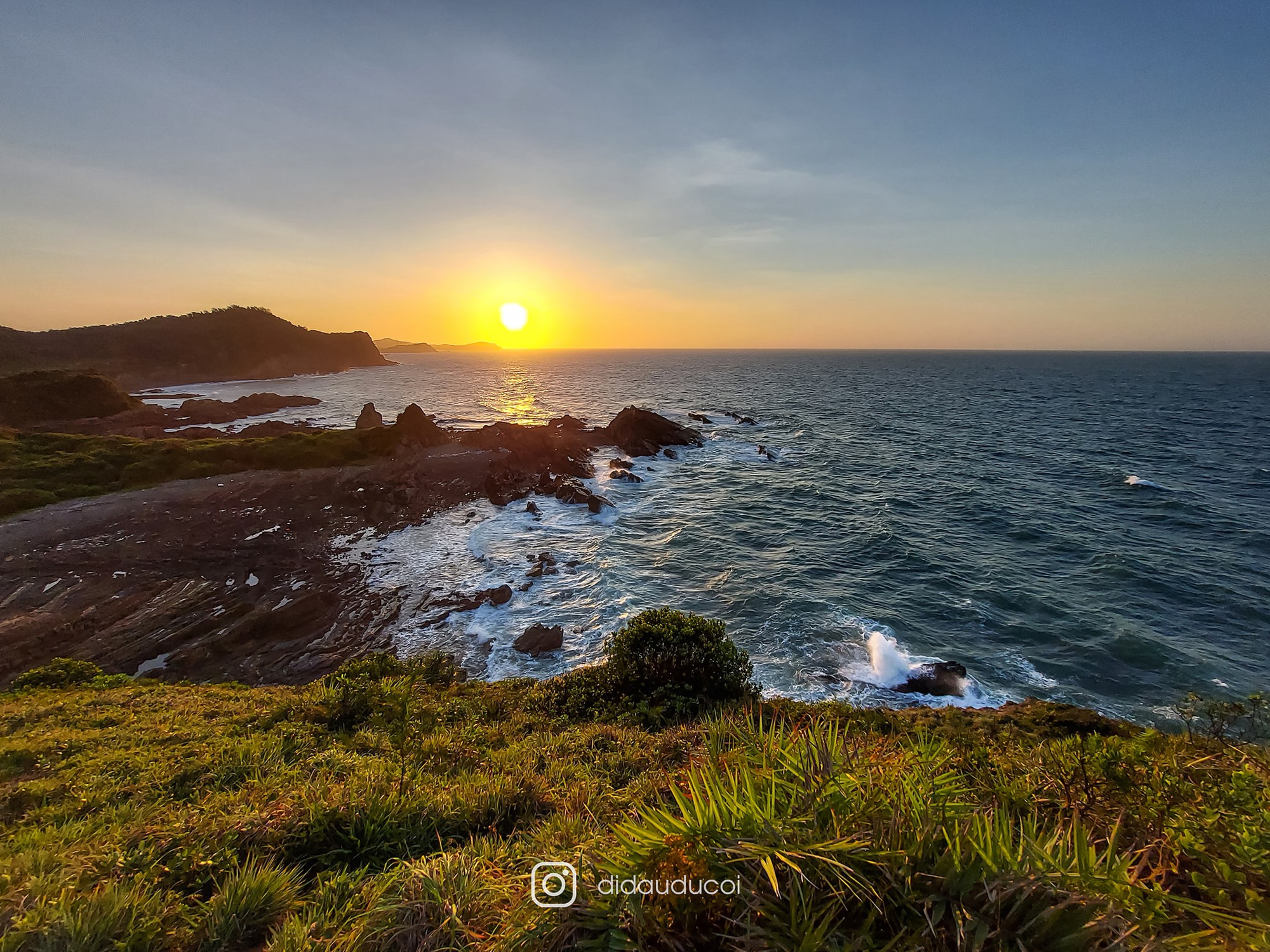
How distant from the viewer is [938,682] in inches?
602

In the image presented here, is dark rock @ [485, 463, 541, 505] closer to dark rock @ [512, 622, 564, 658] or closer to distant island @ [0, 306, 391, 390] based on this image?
dark rock @ [512, 622, 564, 658]

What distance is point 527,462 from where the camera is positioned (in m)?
39.2

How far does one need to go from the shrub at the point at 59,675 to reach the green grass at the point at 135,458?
22.3 metres

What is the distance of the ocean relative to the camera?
16.6 m

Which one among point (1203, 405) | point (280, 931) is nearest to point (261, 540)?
point (280, 931)

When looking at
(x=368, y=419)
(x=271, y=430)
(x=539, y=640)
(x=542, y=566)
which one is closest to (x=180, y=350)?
(x=271, y=430)

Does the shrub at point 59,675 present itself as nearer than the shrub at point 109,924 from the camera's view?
No

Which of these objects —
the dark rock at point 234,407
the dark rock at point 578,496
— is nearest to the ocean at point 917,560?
the dark rock at point 578,496

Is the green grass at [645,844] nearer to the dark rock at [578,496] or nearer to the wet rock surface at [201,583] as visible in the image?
the wet rock surface at [201,583]

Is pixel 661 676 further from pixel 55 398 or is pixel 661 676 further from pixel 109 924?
pixel 55 398

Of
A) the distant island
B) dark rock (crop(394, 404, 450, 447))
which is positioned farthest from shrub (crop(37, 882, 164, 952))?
the distant island

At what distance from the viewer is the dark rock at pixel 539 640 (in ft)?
58.2

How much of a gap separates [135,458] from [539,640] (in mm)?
33956

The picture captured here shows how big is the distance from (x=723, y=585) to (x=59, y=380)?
2920 inches
